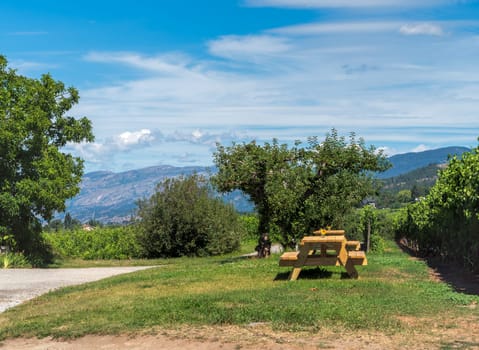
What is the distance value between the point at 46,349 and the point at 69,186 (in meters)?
16.6

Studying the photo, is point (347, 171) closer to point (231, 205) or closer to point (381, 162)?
point (381, 162)

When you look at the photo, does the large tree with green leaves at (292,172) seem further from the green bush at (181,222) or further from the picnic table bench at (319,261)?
the green bush at (181,222)

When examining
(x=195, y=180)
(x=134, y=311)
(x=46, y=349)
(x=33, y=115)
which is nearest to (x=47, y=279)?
(x=33, y=115)

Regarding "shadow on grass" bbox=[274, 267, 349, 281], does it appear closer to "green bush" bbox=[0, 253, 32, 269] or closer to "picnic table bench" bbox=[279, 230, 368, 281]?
"picnic table bench" bbox=[279, 230, 368, 281]

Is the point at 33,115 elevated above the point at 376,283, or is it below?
above

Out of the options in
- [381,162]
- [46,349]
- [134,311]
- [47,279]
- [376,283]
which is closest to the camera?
[46,349]

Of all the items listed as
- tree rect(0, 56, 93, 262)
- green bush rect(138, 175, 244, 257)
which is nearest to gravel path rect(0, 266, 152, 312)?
tree rect(0, 56, 93, 262)

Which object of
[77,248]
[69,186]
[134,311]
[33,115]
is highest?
[33,115]

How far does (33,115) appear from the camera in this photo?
2328 cm

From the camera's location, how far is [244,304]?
10.2 meters

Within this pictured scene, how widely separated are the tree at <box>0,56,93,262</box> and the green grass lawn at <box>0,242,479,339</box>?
909 centimetres

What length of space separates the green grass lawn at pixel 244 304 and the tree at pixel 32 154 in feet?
29.8

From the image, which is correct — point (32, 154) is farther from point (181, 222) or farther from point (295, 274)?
point (295, 274)

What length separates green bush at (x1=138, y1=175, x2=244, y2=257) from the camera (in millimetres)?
31922
